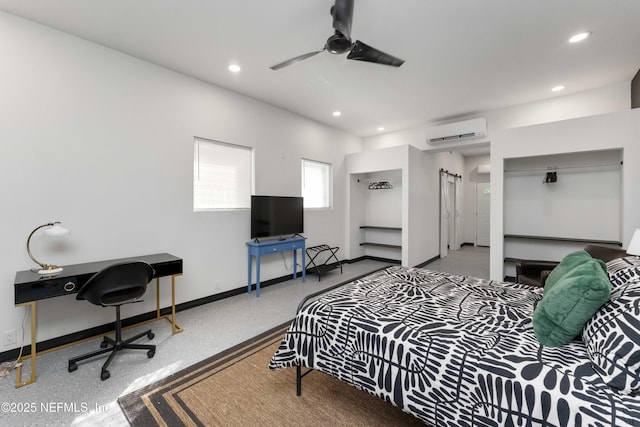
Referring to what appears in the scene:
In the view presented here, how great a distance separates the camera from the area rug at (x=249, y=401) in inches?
65.5

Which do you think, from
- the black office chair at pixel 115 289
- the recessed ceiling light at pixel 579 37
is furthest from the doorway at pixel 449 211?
the black office chair at pixel 115 289

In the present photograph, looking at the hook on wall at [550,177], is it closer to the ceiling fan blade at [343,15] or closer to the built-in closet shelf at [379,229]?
the built-in closet shelf at [379,229]

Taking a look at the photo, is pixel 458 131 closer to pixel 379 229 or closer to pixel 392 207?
pixel 392 207

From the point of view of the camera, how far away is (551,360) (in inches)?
47.3

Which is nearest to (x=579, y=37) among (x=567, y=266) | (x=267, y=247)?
(x=567, y=266)

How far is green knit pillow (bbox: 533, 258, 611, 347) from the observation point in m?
1.25

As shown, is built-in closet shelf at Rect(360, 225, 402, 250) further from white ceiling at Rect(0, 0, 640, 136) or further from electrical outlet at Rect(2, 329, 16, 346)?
electrical outlet at Rect(2, 329, 16, 346)

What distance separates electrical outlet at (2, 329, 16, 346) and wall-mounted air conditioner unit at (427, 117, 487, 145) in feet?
20.1

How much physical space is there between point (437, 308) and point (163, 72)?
3864 millimetres

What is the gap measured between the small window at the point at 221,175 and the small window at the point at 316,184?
1.30 m

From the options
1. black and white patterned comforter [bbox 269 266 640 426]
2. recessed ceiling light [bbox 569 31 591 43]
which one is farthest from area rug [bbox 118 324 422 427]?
recessed ceiling light [bbox 569 31 591 43]

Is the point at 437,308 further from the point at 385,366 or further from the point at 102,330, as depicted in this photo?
the point at 102,330

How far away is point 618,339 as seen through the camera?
3.61 feet

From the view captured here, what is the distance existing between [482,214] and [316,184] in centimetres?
569
